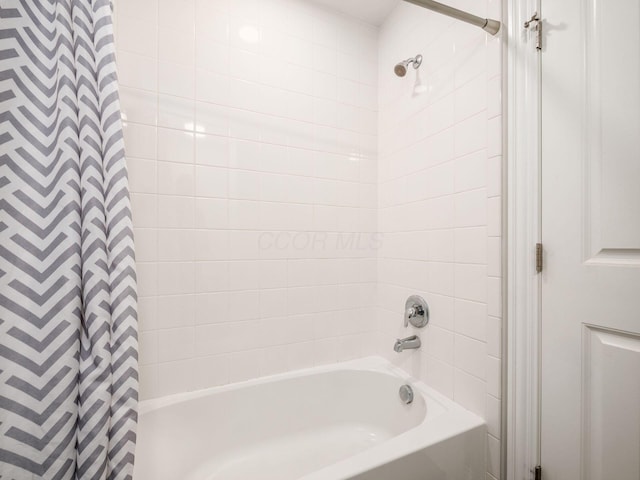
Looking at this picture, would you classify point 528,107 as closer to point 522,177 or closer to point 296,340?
point 522,177

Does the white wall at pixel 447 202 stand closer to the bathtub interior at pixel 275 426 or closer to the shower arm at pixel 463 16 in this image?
the shower arm at pixel 463 16

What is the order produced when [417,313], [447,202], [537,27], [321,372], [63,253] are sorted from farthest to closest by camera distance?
[321,372] → [417,313] → [447,202] → [537,27] → [63,253]

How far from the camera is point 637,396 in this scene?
702 millimetres

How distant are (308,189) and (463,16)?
2.94ft

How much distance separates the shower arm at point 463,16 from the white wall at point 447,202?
6 cm

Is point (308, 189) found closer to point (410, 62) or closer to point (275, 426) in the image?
point (410, 62)

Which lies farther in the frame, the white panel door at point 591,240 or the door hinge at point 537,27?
the door hinge at point 537,27

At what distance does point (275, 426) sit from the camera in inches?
53.1

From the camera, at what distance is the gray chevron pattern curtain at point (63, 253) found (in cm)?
65

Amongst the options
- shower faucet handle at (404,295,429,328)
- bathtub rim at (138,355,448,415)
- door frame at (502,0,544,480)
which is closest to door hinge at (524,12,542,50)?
door frame at (502,0,544,480)

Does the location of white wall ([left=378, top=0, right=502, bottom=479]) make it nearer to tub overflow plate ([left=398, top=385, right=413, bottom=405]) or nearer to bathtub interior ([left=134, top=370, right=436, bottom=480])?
tub overflow plate ([left=398, top=385, right=413, bottom=405])

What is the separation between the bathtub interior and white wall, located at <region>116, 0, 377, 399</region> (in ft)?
0.33

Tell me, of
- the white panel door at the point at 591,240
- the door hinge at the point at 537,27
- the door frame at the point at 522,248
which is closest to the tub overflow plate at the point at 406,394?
the door frame at the point at 522,248

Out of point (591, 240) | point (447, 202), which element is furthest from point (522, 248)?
point (447, 202)
